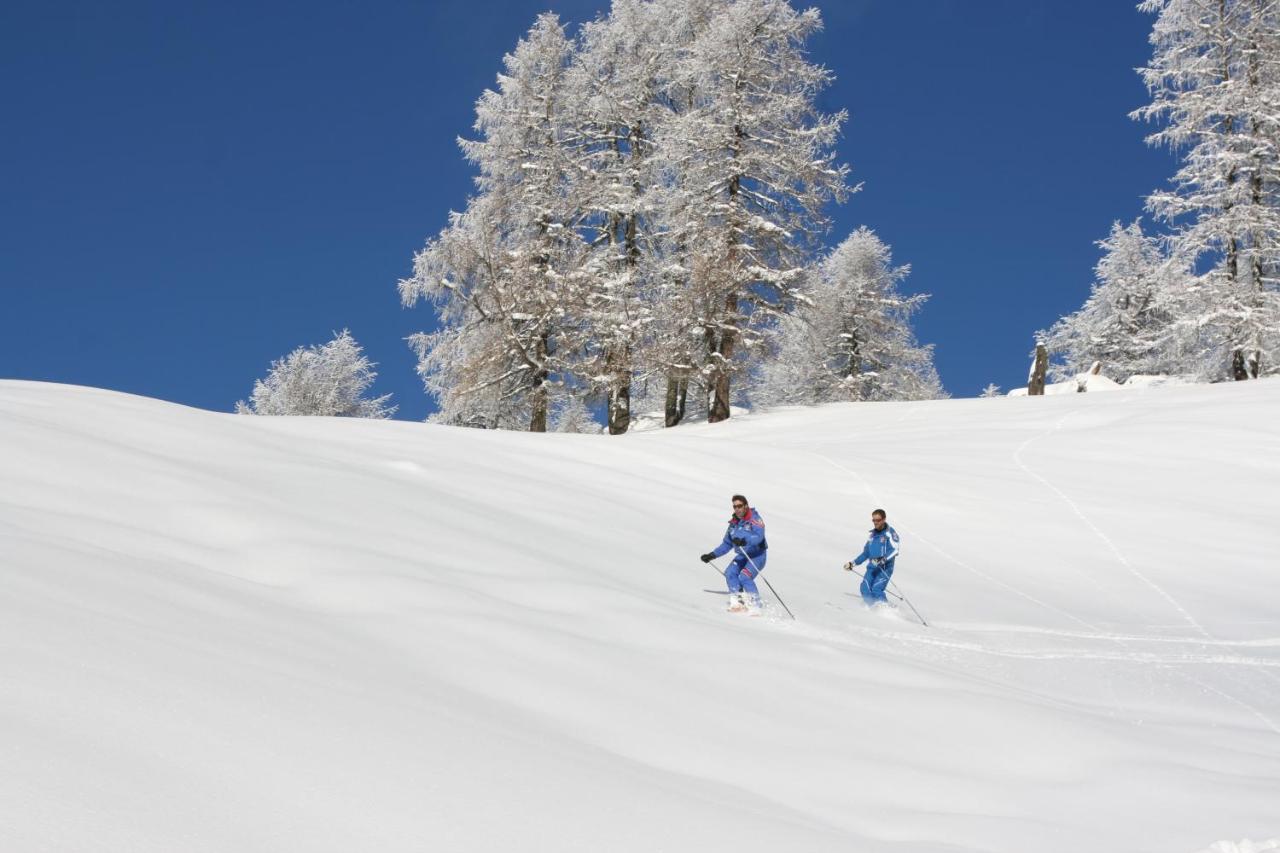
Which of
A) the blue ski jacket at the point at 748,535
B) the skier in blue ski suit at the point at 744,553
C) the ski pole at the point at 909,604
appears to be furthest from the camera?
the ski pole at the point at 909,604

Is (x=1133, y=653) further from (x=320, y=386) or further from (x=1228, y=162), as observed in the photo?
(x=320, y=386)

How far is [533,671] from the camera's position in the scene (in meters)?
4.96

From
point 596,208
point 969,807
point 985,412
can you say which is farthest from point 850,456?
point 969,807

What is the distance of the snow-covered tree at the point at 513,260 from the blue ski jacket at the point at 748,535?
17.0 metres

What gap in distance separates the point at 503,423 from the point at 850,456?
528 inches

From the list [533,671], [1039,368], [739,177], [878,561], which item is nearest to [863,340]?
[1039,368]

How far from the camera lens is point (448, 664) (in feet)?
15.7

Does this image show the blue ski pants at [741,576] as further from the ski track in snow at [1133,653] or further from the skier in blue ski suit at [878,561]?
the skier in blue ski suit at [878,561]

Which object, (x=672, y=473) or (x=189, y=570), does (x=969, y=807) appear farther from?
(x=672, y=473)

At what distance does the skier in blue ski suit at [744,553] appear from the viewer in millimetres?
9039

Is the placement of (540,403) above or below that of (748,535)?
above

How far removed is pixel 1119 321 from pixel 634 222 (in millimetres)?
27394

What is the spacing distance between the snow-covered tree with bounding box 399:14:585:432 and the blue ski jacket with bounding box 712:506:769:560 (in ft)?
55.7

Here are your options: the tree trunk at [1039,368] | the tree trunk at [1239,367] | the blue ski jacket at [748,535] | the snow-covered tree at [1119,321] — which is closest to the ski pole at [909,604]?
the blue ski jacket at [748,535]
